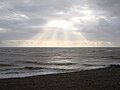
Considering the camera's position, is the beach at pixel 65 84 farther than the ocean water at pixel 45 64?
No

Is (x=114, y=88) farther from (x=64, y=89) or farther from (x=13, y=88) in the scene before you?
(x=13, y=88)

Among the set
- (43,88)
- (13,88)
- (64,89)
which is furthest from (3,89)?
(64,89)

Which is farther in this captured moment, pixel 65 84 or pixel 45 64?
pixel 45 64

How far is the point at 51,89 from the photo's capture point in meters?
17.5

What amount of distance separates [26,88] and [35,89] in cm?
104

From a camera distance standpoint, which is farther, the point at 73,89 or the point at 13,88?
the point at 13,88

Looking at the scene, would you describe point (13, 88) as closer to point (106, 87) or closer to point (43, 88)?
point (43, 88)

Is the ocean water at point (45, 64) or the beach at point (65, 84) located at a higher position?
the beach at point (65, 84)

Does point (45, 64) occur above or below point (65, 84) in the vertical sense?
below

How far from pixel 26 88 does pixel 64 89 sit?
3541mm

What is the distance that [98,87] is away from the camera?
57.7 ft

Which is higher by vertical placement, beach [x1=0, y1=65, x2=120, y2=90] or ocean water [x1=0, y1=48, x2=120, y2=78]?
beach [x1=0, y1=65, x2=120, y2=90]

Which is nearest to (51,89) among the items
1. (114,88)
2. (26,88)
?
(26,88)

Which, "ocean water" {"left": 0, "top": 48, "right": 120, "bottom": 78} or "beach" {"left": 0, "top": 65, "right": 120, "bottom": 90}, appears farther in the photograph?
"ocean water" {"left": 0, "top": 48, "right": 120, "bottom": 78}
